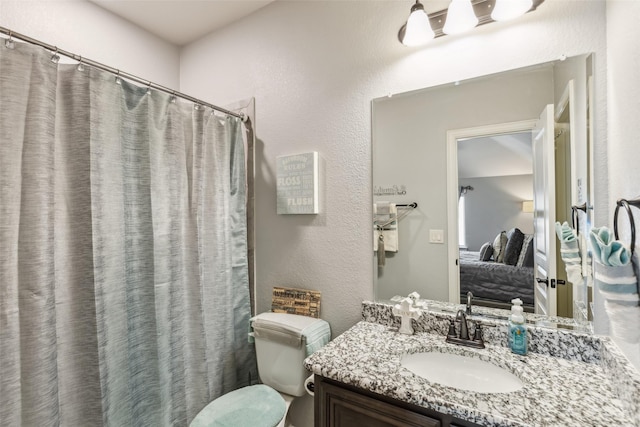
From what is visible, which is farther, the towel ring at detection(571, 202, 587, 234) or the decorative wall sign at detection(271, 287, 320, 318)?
the decorative wall sign at detection(271, 287, 320, 318)

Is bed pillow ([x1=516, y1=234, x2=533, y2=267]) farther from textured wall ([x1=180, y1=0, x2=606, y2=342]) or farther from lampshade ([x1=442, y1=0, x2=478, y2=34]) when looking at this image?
lampshade ([x1=442, y1=0, x2=478, y2=34])

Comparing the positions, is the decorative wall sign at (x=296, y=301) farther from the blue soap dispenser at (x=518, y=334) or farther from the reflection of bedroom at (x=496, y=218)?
the blue soap dispenser at (x=518, y=334)

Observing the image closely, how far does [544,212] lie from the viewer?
1.19 meters

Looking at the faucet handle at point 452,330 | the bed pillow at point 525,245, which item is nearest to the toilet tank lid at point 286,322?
the faucet handle at point 452,330

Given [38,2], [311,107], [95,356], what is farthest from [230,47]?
[95,356]

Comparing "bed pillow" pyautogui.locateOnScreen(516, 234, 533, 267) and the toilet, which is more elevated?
"bed pillow" pyautogui.locateOnScreen(516, 234, 533, 267)

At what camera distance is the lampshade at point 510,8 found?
3.70 feet

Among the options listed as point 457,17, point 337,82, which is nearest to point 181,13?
point 337,82

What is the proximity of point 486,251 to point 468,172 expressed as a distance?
Result: 35 cm

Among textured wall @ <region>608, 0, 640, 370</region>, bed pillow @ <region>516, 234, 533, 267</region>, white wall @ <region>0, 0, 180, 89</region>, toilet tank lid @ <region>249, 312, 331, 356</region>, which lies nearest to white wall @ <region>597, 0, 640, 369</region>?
textured wall @ <region>608, 0, 640, 370</region>

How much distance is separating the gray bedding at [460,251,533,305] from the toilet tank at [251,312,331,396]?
0.74 meters

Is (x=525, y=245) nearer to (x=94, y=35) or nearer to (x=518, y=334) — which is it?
(x=518, y=334)

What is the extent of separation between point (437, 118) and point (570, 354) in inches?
41.7

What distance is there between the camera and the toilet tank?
1483mm
